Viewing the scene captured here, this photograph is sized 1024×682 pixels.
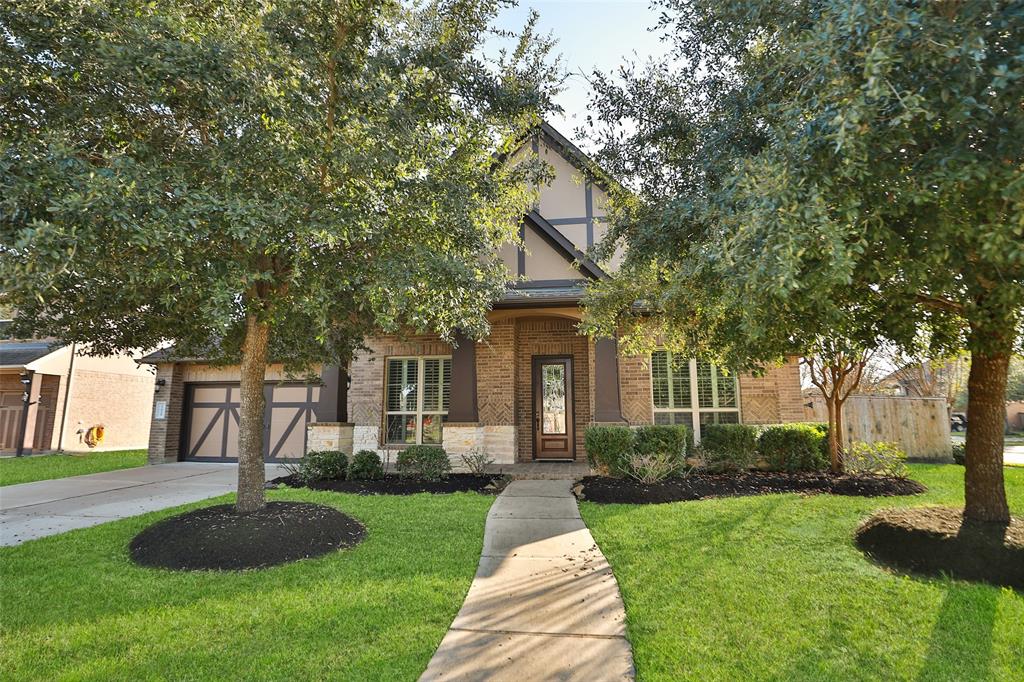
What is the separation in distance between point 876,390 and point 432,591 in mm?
23759

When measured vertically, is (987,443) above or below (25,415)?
below

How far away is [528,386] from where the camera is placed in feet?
40.0

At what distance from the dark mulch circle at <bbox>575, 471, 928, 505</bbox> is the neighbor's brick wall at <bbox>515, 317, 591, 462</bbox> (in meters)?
2.95

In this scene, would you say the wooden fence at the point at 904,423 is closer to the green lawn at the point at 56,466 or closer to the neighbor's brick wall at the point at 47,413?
the green lawn at the point at 56,466

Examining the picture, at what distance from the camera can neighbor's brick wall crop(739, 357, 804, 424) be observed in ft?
36.3

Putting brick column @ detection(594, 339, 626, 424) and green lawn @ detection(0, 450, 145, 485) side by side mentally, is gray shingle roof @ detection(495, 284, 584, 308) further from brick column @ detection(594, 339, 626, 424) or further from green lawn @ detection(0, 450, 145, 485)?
green lawn @ detection(0, 450, 145, 485)

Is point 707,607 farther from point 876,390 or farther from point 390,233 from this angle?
point 876,390

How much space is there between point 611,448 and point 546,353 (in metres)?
3.66

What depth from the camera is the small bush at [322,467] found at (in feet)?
31.2

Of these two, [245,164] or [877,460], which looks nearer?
[245,164]

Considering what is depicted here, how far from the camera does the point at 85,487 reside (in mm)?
9625

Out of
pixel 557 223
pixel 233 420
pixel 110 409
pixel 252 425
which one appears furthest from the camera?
pixel 110 409

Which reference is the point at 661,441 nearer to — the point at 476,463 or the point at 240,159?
the point at 476,463

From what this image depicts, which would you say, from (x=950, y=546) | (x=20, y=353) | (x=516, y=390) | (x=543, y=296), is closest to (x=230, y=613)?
(x=950, y=546)
